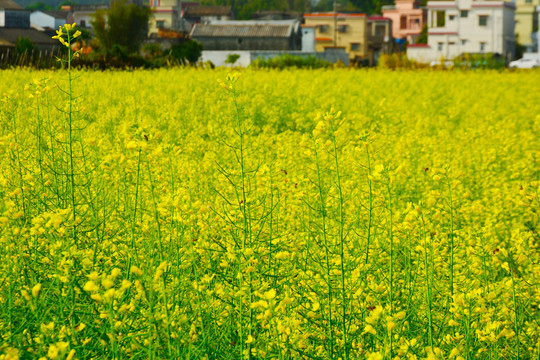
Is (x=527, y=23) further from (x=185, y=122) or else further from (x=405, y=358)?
(x=405, y=358)

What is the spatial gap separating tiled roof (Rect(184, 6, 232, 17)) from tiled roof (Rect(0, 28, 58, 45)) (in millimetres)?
29374

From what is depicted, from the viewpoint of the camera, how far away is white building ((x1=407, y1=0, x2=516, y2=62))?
56.3 meters

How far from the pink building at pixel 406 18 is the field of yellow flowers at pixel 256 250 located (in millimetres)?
74065

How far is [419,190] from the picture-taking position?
6207 millimetres

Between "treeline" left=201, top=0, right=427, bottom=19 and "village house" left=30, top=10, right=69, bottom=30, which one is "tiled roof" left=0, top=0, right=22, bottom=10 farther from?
"treeline" left=201, top=0, right=427, bottom=19

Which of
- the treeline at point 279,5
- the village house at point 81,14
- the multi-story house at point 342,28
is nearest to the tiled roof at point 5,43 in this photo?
the village house at point 81,14

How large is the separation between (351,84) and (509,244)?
9.15m

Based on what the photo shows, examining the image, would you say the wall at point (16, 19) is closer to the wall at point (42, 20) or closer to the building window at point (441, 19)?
the wall at point (42, 20)

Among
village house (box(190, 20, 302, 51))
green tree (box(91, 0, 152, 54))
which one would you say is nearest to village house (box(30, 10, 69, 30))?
village house (box(190, 20, 302, 51))

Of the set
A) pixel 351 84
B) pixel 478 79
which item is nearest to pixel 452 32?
pixel 478 79

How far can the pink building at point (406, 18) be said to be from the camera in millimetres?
79750

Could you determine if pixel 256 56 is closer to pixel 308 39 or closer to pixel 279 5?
pixel 308 39

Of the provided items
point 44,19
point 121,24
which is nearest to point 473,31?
point 121,24

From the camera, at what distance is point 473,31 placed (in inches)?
2260
